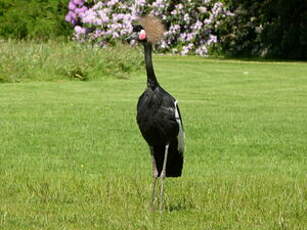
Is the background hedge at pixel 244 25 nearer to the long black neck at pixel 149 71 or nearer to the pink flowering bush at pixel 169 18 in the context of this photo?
the pink flowering bush at pixel 169 18

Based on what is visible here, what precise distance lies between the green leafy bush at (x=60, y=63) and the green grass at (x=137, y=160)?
4.46ft

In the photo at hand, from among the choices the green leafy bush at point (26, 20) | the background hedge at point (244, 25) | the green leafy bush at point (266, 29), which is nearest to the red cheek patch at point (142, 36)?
the background hedge at point (244, 25)

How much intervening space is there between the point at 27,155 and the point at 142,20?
4.92 metres

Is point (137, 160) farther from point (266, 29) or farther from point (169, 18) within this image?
point (169, 18)

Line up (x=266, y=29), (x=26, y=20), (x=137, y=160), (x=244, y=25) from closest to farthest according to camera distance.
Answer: (x=137, y=160) → (x=26, y=20) → (x=266, y=29) → (x=244, y=25)

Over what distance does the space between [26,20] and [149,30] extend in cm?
3192

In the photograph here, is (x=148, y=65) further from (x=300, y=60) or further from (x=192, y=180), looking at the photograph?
(x=300, y=60)

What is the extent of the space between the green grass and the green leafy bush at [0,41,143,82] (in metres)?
1.36

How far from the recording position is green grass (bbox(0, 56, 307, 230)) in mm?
Result: 7496

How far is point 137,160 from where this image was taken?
11.8 metres

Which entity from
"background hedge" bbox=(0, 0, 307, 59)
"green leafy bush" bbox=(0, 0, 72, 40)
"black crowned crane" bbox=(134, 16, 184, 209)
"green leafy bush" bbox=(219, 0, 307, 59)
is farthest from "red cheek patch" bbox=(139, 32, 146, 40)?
"green leafy bush" bbox=(219, 0, 307, 59)

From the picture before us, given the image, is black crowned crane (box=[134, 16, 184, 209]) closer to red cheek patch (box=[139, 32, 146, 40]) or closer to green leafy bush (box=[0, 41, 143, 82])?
red cheek patch (box=[139, 32, 146, 40])

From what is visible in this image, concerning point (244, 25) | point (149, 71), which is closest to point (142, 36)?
point (149, 71)

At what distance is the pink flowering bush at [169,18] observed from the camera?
41812 mm
